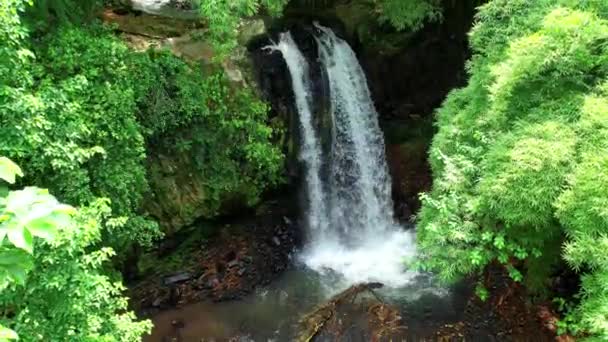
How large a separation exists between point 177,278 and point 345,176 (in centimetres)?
436

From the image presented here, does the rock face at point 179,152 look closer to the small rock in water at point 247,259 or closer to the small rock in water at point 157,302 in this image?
the small rock in water at point 247,259

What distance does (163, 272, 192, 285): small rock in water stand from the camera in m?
8.82

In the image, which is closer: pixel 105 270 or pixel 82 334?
pixel 82 334

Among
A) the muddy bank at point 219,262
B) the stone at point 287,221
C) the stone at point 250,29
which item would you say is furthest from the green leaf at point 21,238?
the stone at point 287,221

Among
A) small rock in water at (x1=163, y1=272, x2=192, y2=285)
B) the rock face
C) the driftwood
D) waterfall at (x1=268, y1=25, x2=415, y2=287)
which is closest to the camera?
the driftwood

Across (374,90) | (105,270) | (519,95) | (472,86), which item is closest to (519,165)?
(519,95)

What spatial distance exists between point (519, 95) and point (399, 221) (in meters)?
6.11

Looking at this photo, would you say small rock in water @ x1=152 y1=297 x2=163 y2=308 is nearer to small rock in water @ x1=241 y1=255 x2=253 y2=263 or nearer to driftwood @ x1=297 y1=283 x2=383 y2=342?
small rock in water @ x1=241 y1=255 x2=253 y2=263

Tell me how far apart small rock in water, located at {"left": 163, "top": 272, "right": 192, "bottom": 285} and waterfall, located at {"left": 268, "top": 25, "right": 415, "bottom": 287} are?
249 centimetres

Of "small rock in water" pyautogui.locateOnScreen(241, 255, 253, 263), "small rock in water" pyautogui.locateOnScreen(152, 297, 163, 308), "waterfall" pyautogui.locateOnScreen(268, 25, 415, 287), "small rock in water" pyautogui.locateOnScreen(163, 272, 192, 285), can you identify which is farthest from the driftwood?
"small rock in water" pyautogui.locateOnScreen(152, 297, 163, 308)

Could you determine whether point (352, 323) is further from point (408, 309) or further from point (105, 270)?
point (105, 270)

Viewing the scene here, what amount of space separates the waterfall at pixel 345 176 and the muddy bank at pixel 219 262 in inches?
29.8

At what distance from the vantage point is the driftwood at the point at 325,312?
7.72 m

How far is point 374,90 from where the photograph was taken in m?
12.0
